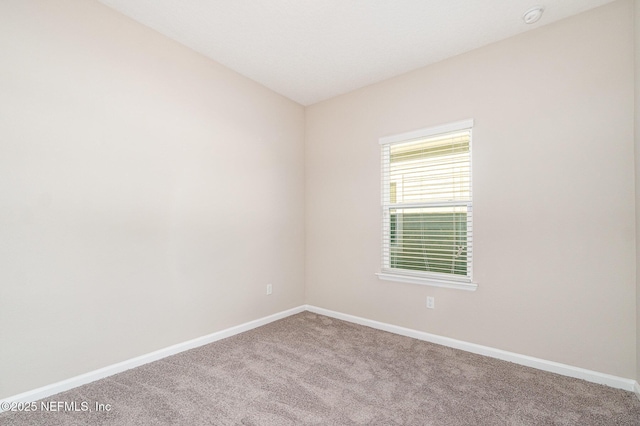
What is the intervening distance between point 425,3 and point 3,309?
3571 millimetres

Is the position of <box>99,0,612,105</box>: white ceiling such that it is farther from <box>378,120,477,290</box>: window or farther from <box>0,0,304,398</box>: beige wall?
<box>378,120,477,290</box>: window

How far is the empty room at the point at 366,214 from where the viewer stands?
199 cm

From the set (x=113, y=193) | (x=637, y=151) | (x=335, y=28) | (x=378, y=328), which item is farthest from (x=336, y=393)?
(x=335, y=28)

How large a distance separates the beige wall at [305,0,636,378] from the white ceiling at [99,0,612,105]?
221 millimetres

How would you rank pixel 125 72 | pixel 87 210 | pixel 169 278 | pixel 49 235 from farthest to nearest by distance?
pixel 169 278 < pixel 125 72 < pixel 87 210 < pixel 49 235

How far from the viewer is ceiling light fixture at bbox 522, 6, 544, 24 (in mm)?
2305

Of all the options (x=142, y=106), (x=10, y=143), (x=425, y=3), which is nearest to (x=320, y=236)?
(x=142, y=106)

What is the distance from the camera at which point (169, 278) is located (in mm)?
2715

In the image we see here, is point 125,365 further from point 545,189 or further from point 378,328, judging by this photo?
point 545,189

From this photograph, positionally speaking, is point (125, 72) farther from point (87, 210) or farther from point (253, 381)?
point (253, 381)

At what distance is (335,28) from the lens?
258cm

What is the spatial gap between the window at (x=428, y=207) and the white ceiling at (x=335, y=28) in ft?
2.52

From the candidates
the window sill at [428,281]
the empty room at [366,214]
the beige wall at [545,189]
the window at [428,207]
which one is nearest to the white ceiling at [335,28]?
the empty room at [366,214]

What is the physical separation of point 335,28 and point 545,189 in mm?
2225
